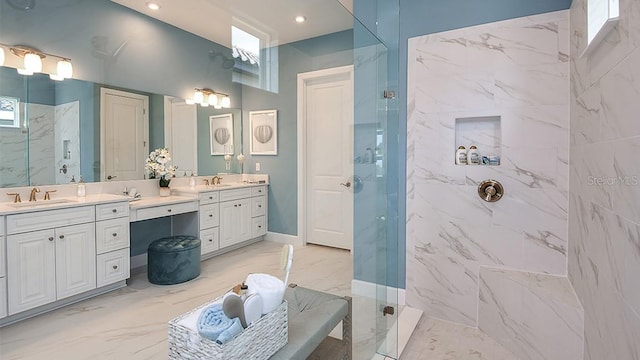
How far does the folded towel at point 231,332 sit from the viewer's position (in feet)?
2.82

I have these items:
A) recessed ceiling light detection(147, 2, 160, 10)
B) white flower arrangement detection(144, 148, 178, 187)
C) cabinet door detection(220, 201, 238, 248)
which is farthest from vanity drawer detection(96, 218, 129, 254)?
recessed ceiling light detection(147, 2, 160, 10)

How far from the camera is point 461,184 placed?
236 centimetres

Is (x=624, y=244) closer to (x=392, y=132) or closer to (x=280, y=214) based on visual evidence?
(x=392, y=132)

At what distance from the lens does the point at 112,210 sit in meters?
2.60

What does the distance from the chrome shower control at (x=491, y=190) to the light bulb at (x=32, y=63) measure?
139 inches

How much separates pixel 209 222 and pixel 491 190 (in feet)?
7.59

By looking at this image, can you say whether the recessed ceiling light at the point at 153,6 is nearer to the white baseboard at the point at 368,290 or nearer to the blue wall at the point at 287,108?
the blue wall at the point at 287,108

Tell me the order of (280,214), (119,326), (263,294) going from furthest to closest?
(280,214) < (119,326) < (263,294)

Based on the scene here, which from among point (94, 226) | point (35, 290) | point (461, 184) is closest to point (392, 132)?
point (461, 184)

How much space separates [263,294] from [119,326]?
1516 mm

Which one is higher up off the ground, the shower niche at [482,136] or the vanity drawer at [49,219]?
the shower niche at [482,136]

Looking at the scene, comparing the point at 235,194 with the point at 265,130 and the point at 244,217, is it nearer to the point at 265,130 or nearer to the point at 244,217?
the point at 244,217

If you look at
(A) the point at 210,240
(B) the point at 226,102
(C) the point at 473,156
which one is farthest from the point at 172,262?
(C) the point at 473,156

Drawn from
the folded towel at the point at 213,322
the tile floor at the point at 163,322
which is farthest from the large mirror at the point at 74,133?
the folded towel at the point at 213,322
